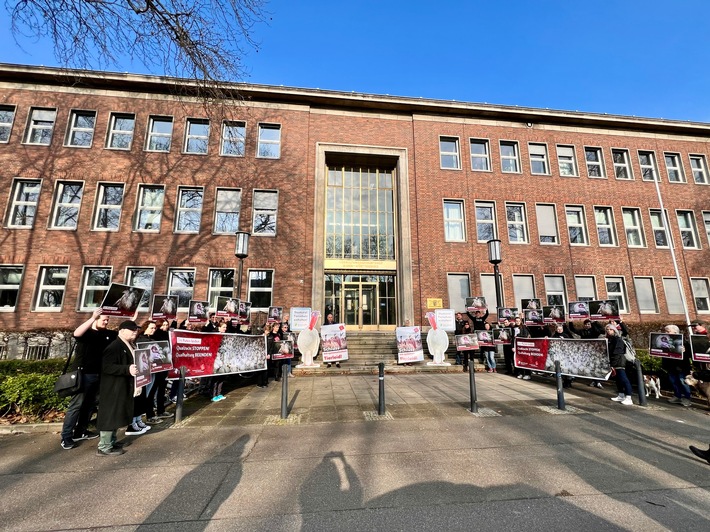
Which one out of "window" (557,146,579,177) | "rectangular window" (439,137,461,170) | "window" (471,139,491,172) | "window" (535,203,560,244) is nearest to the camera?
"window" (535,203,560,244)

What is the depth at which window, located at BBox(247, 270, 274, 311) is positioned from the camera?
604 inches

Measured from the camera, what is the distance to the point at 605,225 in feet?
60.3

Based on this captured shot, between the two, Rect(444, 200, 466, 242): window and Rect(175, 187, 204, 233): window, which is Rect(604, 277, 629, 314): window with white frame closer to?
Rect(444, 200, 466, 242): window

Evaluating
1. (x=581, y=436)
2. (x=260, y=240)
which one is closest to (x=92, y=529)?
(x=581, y=436)

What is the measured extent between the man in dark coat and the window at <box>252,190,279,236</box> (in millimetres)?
11847

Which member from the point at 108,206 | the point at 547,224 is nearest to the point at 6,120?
the point at 108,206

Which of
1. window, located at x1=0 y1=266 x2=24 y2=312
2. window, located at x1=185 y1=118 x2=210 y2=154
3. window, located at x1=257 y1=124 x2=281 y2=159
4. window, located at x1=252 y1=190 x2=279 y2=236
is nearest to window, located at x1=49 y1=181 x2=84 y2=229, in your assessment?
window, located at x1=0 y1=266 x2=24 y2=312

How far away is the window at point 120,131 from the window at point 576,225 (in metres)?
23.9

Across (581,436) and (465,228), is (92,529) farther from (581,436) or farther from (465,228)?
(465,228)

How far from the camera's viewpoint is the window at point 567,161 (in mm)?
18984

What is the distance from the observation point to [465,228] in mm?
17344

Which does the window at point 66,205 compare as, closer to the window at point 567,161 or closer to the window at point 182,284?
the window at point 182,284

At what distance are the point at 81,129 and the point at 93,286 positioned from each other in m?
8.25

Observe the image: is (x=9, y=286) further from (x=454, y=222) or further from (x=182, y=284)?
(x=454, y=222)
